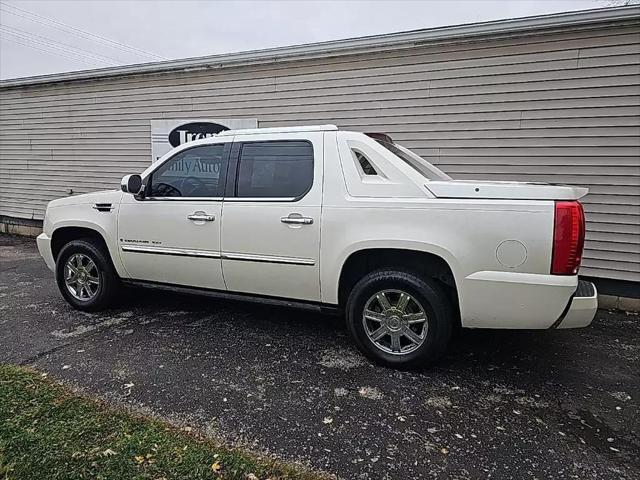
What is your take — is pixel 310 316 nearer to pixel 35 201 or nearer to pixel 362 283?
pixel 362 283

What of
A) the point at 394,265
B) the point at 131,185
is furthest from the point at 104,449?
the point at 131,185

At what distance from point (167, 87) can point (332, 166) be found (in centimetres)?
550

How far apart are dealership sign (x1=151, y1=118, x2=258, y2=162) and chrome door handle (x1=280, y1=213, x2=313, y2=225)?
3978 mm

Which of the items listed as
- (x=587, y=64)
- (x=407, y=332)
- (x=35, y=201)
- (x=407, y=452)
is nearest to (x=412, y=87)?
(x=587, y=64)

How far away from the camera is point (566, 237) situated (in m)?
2.82

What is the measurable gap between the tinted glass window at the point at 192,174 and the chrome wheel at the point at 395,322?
1.69m

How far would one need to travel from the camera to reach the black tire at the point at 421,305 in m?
3.21

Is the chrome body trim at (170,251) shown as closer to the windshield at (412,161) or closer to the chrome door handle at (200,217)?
the chrome door handle at (200,217)

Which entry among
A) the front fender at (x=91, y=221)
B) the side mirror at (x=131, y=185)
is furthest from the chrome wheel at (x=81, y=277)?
the side mirror at (x=131, y=185)

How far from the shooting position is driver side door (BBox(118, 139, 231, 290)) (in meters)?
3.96

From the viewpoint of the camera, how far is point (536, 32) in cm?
511

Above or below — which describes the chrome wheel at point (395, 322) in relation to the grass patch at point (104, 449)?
above

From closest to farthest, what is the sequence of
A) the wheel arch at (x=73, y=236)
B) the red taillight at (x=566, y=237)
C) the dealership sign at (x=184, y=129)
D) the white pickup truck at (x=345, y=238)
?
the red taillight at (x=566, y=237) < the white pickup truck at (x=345, y=238) < the wheel arch at (x=73, y=236) < the dealership sign at (x=184, y=129)

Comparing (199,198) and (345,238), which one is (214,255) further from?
(345,238)
